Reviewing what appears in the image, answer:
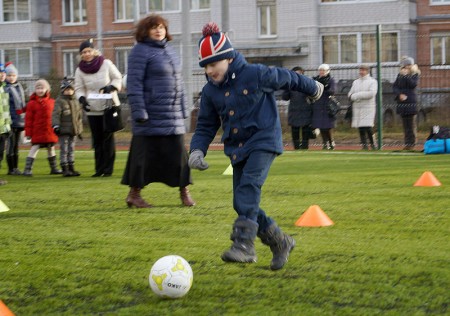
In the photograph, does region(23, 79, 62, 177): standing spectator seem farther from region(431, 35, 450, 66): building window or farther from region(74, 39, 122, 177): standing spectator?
region(431, 35, 450, 66): building window

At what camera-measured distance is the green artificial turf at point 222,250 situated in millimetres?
5566

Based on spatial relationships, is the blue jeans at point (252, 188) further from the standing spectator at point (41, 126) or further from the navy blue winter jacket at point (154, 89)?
the standing spectator at point (41, 126)

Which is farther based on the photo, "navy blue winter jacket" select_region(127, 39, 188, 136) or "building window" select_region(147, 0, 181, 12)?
"building window" select_region(147, 0, 181, 12)

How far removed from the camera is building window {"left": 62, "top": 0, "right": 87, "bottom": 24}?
5134cm

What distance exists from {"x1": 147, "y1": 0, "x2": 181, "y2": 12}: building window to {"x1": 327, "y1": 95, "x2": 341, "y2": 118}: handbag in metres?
29.3

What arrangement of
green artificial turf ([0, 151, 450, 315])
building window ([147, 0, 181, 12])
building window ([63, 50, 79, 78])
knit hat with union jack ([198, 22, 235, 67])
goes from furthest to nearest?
building window ([147, 0, 181, 12])
building window ([63, 50, 79, 78])
knit hat with union jack ([198, 22, 235, 67])
green artificial turf ([0, 151, 450, 315])

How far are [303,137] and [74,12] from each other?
33250 mm

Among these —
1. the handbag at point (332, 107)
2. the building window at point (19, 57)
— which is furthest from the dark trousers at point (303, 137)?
the building window at point (19, 57)

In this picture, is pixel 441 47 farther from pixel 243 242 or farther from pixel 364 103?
pixel 243 242

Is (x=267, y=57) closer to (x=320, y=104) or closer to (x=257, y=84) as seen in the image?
(x=320, y=104)

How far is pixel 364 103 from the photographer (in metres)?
20.0

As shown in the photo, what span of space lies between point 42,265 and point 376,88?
13960mm

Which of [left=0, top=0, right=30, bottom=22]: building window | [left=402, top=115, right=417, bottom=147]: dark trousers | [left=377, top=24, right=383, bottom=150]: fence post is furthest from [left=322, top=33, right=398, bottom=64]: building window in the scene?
[left=0, top=0, right=30, bottom=22]: building window

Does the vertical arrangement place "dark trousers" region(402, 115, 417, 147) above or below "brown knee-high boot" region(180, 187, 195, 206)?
above
